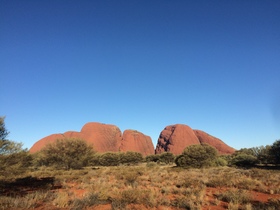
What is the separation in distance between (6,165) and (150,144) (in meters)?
107

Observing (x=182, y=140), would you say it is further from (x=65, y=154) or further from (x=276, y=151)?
(x=65, y=154)

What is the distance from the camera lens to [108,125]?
104 meters

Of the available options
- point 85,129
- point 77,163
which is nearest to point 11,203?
point 77,163

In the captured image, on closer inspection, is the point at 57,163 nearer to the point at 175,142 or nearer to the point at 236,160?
the point at 236,160

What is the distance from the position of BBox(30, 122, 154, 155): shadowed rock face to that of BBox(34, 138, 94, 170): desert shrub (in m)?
58.2

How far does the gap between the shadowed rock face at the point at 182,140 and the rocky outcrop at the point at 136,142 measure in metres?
6.81

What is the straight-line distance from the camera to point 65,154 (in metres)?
30.9

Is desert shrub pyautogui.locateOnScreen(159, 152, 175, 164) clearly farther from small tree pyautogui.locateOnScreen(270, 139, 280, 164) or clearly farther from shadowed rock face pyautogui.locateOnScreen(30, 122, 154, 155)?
shadowed rock face pyautogui.locateOnScreen(30, 122, 154, 155)

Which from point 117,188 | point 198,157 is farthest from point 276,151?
point 117,188

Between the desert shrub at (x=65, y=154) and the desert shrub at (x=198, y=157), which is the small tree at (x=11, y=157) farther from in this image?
the desert shrub at (x=198, y=157)

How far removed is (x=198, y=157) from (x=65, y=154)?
73.8 feet

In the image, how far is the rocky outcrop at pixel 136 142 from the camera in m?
98.6

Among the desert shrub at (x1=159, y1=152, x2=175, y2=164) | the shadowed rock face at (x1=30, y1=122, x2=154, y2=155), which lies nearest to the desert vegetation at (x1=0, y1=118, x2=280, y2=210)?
the desert shrub at (x1=159, y1=152, x2=175, y2=164)

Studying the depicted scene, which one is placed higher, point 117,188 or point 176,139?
point 176,139
